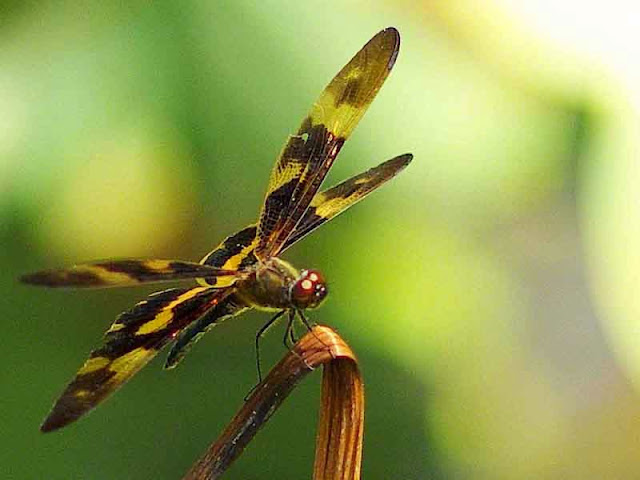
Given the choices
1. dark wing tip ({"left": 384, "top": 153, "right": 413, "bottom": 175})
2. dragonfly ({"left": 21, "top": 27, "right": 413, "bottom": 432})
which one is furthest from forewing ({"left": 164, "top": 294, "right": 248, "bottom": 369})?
dark wing tip ({"left": 384, "top": 153, "right": 413, "bottom": 175})

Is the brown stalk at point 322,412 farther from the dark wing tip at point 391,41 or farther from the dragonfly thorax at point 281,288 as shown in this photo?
the dark wing tip at point 391,41

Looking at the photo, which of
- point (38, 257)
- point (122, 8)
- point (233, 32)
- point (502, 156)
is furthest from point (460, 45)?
point (38, 257)

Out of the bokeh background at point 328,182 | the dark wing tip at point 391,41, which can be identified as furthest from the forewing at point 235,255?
the bokeh background at point 328,182

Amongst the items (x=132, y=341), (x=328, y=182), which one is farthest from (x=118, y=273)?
(x=328, y=182)

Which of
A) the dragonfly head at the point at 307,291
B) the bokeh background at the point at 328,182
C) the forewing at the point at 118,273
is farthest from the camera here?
the bokeh background at the point at 328,182

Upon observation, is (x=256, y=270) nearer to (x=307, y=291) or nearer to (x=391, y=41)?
(x=307, y=291)
